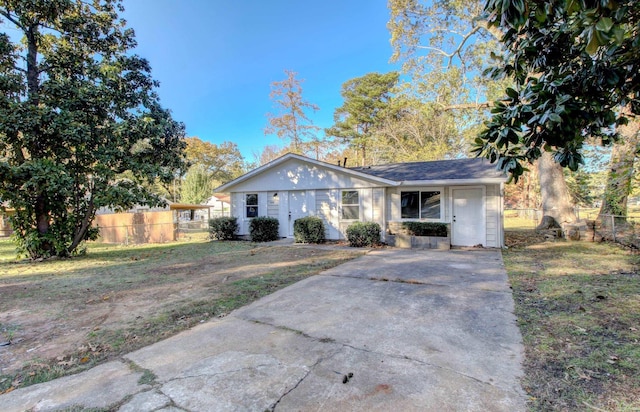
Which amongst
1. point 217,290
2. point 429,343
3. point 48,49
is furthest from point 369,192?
point 48,49

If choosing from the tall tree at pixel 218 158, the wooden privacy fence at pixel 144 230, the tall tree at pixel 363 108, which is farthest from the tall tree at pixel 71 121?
the tall tree at pixel 218 158

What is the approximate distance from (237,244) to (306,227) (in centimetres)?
297

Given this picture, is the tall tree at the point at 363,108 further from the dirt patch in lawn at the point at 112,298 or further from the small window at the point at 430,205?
the dirt patch in lawn at the point at 112,298

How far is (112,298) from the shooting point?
536 centimetres

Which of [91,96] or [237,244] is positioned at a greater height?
[91,96]

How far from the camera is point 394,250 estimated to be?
10055 mm

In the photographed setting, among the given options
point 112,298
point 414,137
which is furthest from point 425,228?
point 414,137

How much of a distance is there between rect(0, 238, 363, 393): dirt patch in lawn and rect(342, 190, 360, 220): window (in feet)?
8.17

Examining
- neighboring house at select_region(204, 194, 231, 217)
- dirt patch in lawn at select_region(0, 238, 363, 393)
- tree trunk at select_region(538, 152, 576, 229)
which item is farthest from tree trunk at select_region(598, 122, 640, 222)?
neighboring house at select_region(204, 194, 231, 217)

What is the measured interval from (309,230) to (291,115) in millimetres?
18283

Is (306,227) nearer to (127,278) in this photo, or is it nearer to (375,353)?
(127,278)

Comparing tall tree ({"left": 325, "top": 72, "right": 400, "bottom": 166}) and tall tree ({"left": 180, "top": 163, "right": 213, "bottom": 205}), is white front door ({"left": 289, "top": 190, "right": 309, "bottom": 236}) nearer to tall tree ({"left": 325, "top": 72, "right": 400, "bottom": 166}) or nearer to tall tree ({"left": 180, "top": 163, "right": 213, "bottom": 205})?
tall tree ({"left": 325, "top": 72, "right": 400, "bottom": 166})

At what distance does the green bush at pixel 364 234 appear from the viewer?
1091cm

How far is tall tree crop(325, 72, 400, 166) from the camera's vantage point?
2808 centimetres
